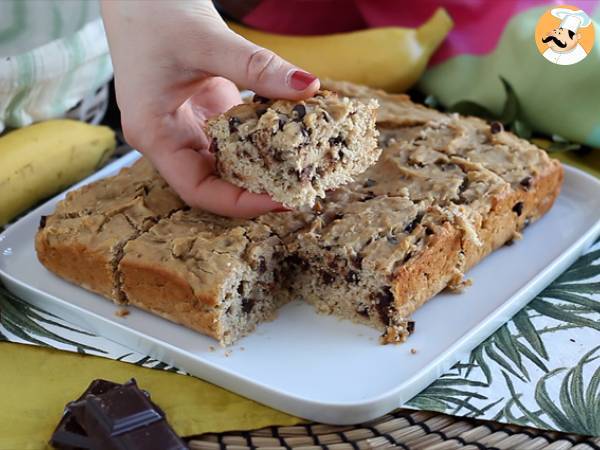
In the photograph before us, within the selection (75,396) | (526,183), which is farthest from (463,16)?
(75,396)

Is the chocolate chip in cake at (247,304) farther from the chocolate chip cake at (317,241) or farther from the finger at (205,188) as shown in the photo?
the finger at (205,188)

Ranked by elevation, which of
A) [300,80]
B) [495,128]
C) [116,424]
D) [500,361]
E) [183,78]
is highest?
[300,80]

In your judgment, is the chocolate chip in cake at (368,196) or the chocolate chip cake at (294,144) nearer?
the chocolate chip cake at (294,144)

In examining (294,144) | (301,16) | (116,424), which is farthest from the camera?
(301,16)

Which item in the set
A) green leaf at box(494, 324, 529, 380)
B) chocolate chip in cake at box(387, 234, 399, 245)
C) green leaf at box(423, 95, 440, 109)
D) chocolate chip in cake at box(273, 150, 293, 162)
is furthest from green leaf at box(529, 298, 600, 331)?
green leaf at box(423, 95, 440, 109)

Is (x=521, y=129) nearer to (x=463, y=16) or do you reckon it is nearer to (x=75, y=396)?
(x=463, y=16)

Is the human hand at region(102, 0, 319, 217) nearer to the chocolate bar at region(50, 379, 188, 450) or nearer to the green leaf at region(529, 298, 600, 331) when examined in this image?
the chocolate bar at region(50, 379, 188, 450)

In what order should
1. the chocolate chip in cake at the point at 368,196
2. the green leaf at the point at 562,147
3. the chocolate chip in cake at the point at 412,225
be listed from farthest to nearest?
the green leaf at the point at 562,147 < the chocolate chip in cake at the point at 368,196 < the chocolate chip in cake at the point at 412,225

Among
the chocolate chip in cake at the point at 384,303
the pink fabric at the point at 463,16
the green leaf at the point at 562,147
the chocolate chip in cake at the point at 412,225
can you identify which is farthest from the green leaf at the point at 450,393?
the pink fabric at the point at 463,16
